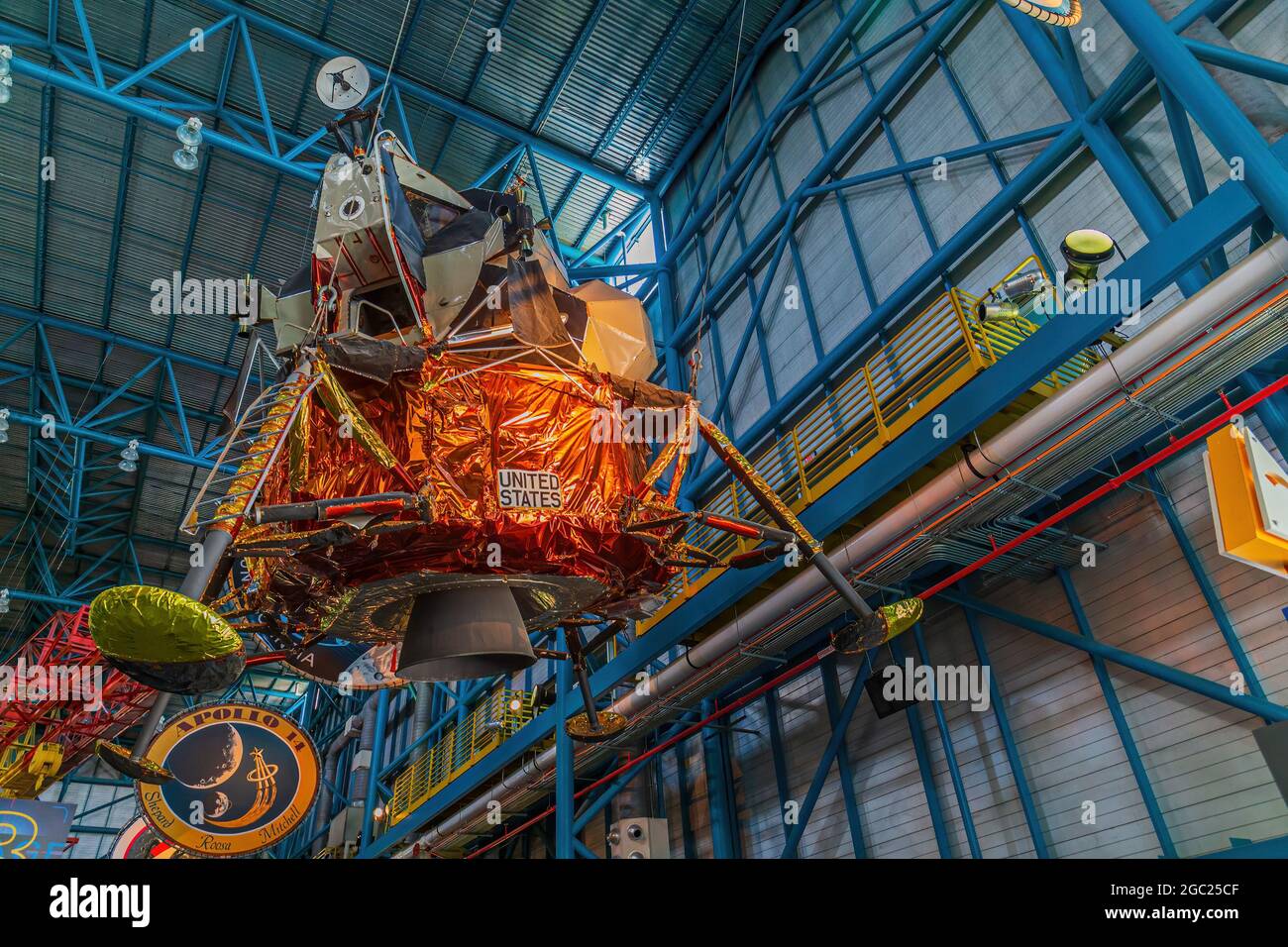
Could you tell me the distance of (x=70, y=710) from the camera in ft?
64.5

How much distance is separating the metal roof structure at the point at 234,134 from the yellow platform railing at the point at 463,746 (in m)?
9.59

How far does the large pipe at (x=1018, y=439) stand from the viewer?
279 inches

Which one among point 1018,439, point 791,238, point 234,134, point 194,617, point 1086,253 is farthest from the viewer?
point 234,134

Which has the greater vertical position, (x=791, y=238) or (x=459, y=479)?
(x=791, y=238)

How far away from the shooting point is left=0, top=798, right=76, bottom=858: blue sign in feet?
55.2

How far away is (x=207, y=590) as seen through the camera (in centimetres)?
805

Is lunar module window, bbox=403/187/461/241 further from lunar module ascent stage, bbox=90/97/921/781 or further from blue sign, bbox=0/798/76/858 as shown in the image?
blue sign, bbox=0/798/76/858

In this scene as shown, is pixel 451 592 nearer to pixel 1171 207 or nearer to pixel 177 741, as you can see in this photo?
pixel 177 741

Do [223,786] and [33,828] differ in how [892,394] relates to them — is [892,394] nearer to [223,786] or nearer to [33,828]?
[223,786]

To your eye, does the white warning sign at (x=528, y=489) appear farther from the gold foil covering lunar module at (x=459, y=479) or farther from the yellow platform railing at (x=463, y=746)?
the yellow platform railing at (x=463, y=746)

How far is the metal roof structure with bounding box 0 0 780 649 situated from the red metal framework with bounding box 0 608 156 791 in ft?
16.9

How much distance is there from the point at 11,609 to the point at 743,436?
33.6 meters

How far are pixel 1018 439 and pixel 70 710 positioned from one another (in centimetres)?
2071

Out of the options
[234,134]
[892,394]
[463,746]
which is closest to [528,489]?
[892,394]
